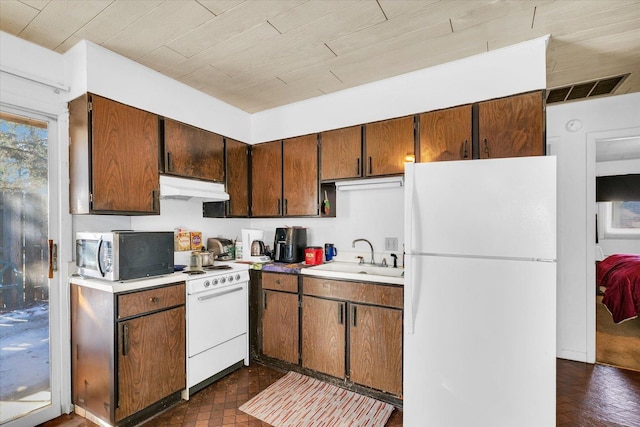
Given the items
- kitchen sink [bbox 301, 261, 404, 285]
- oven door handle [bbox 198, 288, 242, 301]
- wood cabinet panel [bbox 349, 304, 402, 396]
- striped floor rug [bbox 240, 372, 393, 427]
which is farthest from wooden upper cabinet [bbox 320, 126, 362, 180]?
striped floor rug [bbox 240, 372, 393, 427]

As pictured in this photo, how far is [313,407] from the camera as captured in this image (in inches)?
89.7

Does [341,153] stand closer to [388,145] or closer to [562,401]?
[388,145]

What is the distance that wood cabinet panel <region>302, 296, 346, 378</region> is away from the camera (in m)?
2.51

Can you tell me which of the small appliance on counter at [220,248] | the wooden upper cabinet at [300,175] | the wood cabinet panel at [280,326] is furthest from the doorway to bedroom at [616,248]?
the small appliance on counter at [220,248]

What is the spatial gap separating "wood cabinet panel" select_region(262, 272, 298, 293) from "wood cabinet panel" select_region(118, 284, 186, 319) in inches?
29.9

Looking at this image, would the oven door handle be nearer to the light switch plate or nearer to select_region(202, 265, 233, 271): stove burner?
select_region(202, 265, 233, 271): stove burner

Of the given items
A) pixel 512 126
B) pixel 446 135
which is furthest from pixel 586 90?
pixel 446 135

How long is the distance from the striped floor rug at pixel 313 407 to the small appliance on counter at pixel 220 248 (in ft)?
4.37

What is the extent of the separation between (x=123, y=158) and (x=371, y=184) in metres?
2.06

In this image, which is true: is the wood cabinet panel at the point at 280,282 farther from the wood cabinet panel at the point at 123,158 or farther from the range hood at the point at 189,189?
the wood cabinet panel at the point at 123,158

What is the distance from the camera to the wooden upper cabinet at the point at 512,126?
83.1 inches

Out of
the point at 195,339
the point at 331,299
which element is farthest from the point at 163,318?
the point at 331,299

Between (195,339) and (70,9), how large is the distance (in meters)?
2.33

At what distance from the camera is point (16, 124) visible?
84.0 inches
